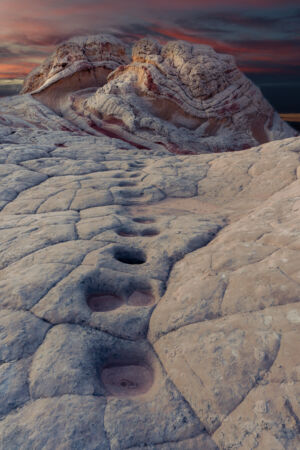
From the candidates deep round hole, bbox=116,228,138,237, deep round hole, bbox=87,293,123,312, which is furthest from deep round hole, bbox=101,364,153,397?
deep round hole, bbox=116,228,138,237

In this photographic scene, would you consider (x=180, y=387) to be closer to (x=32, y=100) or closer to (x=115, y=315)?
(x=115, y=315)

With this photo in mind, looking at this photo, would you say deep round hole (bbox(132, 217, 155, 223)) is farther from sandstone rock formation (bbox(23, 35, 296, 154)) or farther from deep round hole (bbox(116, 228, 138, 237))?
sandstone rock formation (bbox(23, 35, 296, 154))

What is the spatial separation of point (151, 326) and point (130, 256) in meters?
0.98

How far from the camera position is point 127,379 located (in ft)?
6.70

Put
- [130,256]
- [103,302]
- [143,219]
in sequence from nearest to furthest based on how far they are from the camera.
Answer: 1. [103,302]
2. [130,256]
3. [143,219]

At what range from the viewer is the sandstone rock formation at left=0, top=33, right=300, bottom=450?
5.45 feet

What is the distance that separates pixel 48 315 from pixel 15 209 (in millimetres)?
2560

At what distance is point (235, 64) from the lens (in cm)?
1402

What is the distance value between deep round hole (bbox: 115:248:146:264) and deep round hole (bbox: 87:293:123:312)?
1.71 feet

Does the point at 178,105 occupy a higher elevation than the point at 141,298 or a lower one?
lower

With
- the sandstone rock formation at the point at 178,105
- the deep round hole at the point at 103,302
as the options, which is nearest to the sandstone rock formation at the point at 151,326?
the deep round hole at the point at 103,302

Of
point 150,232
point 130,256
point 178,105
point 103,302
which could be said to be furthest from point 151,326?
point 178,105

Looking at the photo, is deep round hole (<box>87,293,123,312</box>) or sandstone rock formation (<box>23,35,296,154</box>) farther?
sandstone rock formation (<box>23,35,296,154</box>)

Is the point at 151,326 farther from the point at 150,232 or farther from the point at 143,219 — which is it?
the point at 143,219
